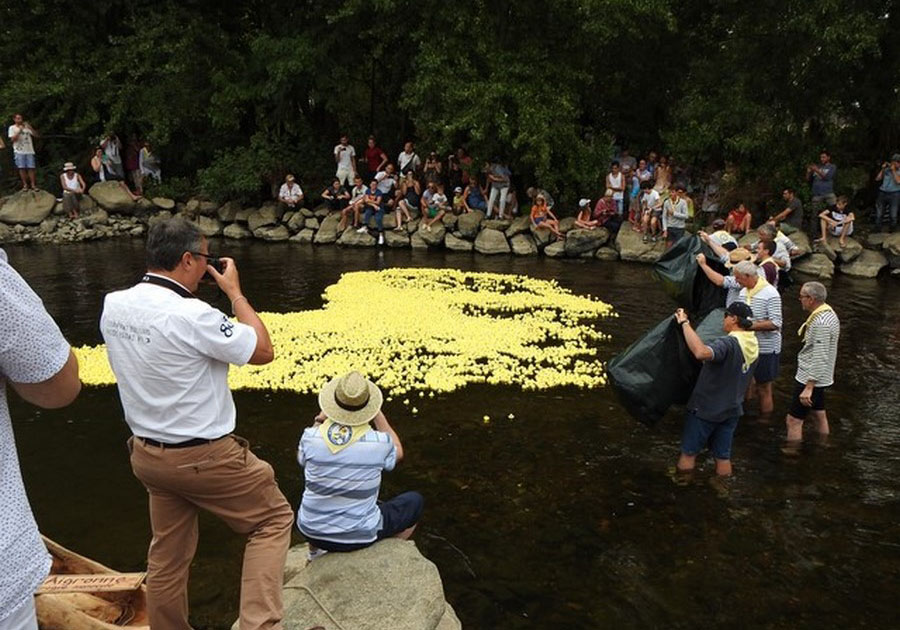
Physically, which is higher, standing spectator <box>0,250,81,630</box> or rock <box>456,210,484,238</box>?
standing spectator <box>0,250,81,630</box>

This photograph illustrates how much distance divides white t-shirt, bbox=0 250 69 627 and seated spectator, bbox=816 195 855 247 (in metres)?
18.2

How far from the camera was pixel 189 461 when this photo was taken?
357 centimetres

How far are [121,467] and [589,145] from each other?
17.1 metres

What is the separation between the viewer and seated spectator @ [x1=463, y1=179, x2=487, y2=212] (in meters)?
21.2

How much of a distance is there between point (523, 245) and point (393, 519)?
15313 mm

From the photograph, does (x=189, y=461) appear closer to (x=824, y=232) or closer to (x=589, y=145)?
(x=824, y=232)

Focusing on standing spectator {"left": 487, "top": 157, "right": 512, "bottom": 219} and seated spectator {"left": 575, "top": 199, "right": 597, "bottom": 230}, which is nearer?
seated spectator {"left": 575, "top": 199, "right": 597, "bottom": 230}

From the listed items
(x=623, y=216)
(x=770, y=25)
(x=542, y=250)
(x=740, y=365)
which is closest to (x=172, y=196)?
(x=542, y=250)

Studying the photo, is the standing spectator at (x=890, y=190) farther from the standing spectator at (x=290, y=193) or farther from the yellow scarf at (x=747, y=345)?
the standing spectator at (x=290, y=193)

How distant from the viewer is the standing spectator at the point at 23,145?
2209 cm

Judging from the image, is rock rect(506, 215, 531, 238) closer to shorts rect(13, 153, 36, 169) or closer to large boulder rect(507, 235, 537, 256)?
large boulder rect(507, 235, 537, 256)

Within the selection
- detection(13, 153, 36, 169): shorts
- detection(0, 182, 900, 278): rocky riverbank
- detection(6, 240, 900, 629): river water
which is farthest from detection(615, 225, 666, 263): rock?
detection(13, 153, 36, 169): shorts

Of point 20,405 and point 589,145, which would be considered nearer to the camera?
point 20,405

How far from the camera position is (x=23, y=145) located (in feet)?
73.3
